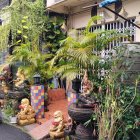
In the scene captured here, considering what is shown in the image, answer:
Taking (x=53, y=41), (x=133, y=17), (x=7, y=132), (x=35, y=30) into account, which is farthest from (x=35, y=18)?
(x=7, y=132)

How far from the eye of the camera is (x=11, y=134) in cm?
725

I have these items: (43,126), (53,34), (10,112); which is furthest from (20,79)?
(53,34)

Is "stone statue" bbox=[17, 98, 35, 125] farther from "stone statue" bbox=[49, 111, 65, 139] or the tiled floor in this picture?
"stone statue" bbox=[49, 111, 65, 139]

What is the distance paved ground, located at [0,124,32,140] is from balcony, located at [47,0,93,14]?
17.0ft

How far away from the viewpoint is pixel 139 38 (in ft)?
27.0

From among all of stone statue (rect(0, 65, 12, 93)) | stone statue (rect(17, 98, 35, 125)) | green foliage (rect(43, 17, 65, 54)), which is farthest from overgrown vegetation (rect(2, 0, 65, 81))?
stone statue (rect(17, 98, 35, 125))

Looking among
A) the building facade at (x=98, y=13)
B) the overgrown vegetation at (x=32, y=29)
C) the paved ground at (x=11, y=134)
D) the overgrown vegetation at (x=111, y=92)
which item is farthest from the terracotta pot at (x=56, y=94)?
the overgrown vegetation at (x=111, y=92)

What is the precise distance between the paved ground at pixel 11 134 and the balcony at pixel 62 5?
5.18 meters

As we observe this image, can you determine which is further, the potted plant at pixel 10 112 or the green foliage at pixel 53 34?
the green foliage at pixel 53 34

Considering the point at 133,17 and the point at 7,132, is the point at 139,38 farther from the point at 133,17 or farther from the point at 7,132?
the point at 7,132

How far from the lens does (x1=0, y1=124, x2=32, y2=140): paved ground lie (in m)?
6.91

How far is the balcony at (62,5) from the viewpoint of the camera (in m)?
10.6

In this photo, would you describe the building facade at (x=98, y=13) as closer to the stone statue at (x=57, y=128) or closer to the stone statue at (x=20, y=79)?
the stone statue at (x=20, y=79)

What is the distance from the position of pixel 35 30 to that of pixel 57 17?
1347 mm
